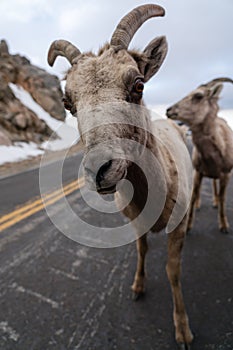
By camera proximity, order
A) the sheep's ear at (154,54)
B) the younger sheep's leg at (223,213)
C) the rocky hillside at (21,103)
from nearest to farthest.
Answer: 1. the sheep's ear at (154,54)
2. the younger sheep's leg at (223,213)
3. the rocky hillside at (21,103)

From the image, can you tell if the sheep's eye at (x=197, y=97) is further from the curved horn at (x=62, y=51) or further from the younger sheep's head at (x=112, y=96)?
the curved horn at (x=62, y=51)

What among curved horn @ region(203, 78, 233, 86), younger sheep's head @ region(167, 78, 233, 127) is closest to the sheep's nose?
younger sheep's head @ region(167, 78, 233, 127)

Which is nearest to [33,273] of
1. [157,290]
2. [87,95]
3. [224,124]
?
[157,290]

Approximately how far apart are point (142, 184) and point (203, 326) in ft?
5.07

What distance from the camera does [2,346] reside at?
2289 mm

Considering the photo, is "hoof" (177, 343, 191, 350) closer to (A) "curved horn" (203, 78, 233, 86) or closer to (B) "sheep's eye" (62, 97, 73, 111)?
(B) "sheep's eye" (62, 97, 73, 111)

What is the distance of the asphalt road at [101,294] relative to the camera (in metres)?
2.34

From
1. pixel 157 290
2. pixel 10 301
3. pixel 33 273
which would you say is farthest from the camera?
pixel 33 273

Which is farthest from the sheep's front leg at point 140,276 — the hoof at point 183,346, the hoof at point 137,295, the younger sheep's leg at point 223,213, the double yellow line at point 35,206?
the double yellow line at point 35,206

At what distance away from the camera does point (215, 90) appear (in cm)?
448

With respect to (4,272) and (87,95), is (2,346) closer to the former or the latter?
(4,272)

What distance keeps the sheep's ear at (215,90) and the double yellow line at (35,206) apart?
3.92 metres

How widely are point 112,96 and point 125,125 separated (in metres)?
0.21

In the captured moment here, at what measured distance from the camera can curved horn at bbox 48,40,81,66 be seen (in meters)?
2.28
